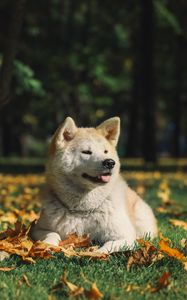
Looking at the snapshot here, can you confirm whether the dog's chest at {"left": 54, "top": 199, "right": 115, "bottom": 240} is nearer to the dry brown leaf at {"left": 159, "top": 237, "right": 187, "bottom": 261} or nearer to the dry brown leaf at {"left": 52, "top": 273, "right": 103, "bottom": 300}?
the dry brown leaf at {"left": 159, "top": 237, "right": 187, "bottom": 261}

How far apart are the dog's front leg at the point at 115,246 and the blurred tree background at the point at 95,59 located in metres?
7.19

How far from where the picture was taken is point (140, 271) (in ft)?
13.9

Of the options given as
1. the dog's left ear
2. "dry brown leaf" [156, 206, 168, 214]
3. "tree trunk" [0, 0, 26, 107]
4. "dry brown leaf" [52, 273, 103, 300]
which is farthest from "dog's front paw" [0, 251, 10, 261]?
"tree trunk" [0, 0, 26, 107]

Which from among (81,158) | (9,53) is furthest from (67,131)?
(9,53)

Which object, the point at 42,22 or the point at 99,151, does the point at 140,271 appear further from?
the point at 42,22

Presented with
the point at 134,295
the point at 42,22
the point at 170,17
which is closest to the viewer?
the point at 134,295

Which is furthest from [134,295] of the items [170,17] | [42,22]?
[42,22]

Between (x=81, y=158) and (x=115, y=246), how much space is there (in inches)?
33.8

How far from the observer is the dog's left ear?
564 centimetres

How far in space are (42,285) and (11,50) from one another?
5365 millimetres

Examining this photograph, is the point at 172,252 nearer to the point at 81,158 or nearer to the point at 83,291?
the point at 83,291

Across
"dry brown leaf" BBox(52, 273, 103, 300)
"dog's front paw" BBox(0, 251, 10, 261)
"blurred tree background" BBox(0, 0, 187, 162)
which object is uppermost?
"blurred tree background" BBox(0, 0, 187, 162)

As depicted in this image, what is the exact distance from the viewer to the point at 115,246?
4.94m

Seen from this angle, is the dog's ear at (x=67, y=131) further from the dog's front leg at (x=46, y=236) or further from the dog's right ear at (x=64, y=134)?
the dog's front leg at (x=46, y=236)
